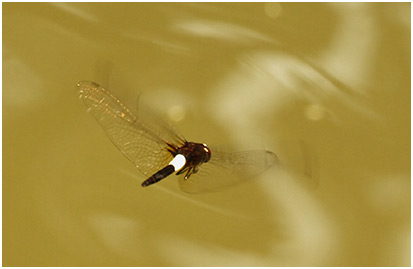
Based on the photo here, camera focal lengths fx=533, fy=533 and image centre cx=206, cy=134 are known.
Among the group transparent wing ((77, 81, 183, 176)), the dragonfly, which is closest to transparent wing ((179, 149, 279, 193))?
the dragonfly

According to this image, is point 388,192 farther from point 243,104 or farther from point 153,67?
point 153,67

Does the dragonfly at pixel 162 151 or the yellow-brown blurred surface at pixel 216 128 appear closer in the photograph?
the dragonfly at pixel 162 151

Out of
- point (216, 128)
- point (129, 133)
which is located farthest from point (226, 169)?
point (129, 133)

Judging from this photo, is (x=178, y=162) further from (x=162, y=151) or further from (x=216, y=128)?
(x=216, y=128)

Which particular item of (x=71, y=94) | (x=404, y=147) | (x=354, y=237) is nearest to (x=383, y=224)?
(x=354, y=237)

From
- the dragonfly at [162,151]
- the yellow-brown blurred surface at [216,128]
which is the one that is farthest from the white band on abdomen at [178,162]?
the yellow-brown blurred surface at [216,128]

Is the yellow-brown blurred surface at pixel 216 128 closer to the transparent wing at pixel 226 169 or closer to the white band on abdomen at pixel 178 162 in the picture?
Result: the transparent wing at pixel 226 169

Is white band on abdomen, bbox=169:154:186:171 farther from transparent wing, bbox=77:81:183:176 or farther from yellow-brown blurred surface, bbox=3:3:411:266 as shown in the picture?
yellow-brown blurred surface, bbox=3:3:411:266

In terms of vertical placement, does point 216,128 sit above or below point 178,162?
above
